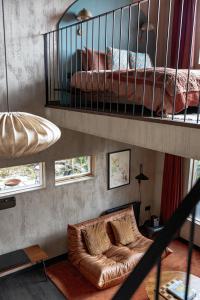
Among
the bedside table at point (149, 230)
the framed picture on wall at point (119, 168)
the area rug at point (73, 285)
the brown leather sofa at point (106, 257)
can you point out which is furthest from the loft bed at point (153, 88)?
the bedside table at point (149, 230)

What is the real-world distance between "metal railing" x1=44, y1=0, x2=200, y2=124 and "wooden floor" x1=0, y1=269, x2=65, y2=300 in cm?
271

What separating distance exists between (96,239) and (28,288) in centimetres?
128

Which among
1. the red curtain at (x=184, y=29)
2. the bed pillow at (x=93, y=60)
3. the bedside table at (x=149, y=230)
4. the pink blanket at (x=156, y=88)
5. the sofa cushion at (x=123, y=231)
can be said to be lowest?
the bedside table at (x=149, y=230)

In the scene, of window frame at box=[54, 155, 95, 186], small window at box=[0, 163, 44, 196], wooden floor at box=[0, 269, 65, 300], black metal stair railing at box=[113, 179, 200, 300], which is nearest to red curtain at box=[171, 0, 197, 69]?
window frame at box=[54, 155, 95, 186]

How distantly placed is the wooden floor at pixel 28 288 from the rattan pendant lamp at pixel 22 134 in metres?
2.68

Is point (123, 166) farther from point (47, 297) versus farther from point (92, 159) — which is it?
point (47, 297)

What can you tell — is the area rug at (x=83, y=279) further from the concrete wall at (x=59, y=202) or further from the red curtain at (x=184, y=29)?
the red curtain at (x=184, y=29)

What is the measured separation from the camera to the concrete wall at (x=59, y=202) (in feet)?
15.0

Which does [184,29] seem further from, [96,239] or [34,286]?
[34,286]

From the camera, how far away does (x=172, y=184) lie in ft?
18.6

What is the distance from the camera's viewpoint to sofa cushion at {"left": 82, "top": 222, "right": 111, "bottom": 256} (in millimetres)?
4785

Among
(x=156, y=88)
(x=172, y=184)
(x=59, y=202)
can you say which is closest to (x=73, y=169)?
(x=59, y=202)

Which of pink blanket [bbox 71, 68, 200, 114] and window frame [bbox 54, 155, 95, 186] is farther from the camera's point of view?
window frame [bbox 54, 155, 95, 186]

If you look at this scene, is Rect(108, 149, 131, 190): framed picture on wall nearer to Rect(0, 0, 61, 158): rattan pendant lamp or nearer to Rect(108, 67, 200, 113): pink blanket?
Rect(108, 67, 200, 113): pink blanket
